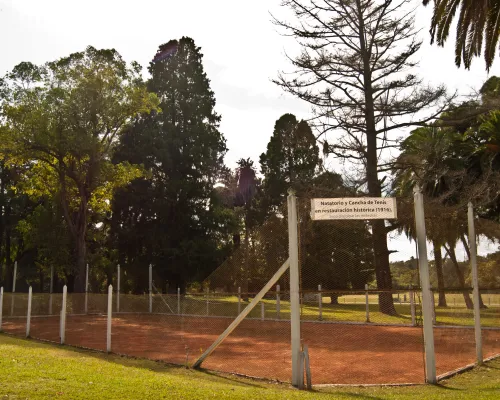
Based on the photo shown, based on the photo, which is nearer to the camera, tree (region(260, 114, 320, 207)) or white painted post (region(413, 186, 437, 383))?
white painted post (region(413, 186, 437, 383))

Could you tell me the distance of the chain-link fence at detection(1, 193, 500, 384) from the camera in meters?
11.7

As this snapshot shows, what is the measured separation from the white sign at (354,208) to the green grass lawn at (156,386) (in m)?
3.00

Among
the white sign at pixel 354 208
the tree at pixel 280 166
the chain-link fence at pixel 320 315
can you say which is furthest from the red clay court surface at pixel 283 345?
the tree at pixel 280 166

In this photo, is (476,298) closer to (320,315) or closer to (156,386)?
(156,386)

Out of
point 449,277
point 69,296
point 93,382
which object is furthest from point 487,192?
point 69,296

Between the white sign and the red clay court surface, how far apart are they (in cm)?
316

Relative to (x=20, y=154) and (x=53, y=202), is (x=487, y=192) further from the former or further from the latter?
(x=53, y=202)

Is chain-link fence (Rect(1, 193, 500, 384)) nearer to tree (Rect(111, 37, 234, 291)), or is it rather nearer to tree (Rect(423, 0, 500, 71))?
tree (Rect(423, 0, 500, 71))

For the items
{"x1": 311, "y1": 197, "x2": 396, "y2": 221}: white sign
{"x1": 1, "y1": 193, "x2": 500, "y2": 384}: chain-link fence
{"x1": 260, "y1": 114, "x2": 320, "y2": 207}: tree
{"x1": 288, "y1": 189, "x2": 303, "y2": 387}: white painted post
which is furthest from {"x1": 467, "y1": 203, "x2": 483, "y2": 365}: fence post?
{"x1": 260, "y1": 114, "x2": 320, "y2": 207}: tree

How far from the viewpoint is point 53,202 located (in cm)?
4506

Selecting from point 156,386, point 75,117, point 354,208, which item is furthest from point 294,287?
point 75,117

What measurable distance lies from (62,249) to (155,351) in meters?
28.7

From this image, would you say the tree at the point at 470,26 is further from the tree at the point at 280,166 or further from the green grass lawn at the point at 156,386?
the tree at the point at 280,166

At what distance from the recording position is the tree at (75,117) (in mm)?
36406
